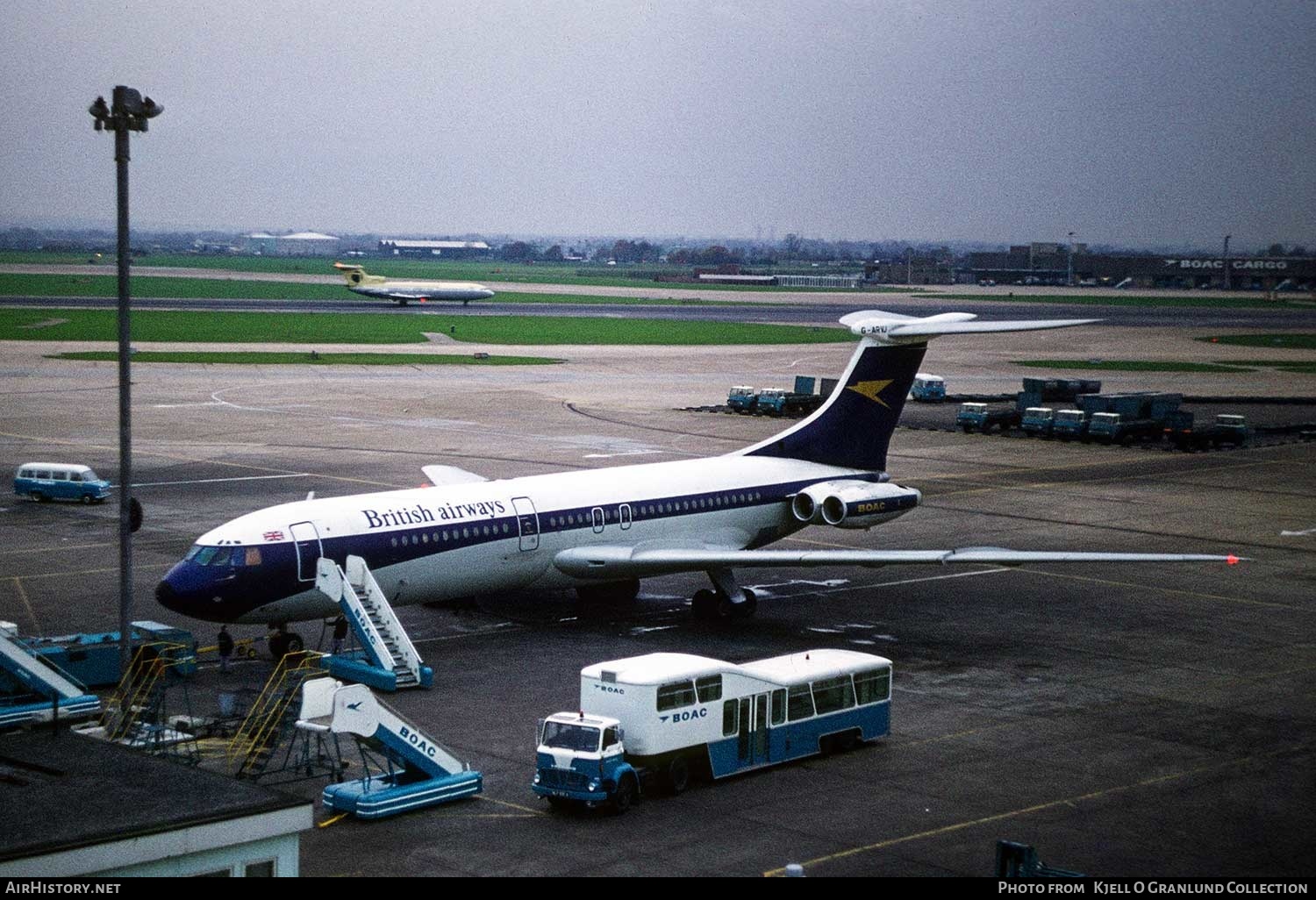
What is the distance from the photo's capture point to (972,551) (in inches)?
1403

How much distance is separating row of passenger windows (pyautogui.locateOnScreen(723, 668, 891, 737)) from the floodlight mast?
11242 mm

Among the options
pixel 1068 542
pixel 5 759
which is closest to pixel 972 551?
pixel 1068 542

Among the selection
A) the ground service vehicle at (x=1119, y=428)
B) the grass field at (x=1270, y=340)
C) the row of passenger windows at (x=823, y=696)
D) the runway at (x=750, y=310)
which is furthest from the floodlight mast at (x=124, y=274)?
the runway at (x=750, y=310)

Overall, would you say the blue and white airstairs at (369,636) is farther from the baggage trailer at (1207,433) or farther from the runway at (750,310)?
the runway at (750,310)

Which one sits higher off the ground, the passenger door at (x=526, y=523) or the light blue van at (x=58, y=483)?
the passenger door at (x=526, y=523)

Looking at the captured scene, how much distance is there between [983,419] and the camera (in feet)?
262

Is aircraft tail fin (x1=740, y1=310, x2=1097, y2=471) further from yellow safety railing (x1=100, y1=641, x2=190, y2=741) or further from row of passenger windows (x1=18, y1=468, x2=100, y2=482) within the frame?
row of passenger windows (x1=18, y1=468, x2=100, y2=482)

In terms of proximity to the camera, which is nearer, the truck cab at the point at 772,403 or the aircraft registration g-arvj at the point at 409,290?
the truck cab at the point at 772,403

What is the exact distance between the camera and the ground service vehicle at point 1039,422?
78.4 meters

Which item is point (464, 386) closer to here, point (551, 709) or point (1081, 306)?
point (551, 709)

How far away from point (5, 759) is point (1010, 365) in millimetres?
107788

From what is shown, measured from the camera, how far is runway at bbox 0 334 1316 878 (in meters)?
23.0

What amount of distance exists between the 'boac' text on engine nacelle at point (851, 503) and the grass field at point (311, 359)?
72.0 meters

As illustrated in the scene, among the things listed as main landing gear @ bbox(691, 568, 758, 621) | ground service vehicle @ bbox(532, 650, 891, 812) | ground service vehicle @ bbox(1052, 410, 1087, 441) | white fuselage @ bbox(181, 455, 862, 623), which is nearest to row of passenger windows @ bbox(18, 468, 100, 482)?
white fuselage @ bbox(181, 455, 862, 623)
